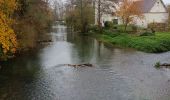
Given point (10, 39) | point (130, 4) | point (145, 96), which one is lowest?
point (145, 96)

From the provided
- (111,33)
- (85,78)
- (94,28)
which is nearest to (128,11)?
(111,33)

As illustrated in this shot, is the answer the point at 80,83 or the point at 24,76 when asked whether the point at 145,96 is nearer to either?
the point at 80,83

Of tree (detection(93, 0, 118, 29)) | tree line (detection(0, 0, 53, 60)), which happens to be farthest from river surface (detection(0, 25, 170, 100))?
tree (detection(93, 0, 118, 29))

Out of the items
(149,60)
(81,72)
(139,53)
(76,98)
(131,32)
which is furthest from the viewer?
(131,32)

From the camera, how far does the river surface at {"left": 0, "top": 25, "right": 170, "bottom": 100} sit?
2045cm

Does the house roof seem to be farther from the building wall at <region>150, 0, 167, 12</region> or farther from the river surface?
the river surface

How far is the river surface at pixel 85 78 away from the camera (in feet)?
67.1

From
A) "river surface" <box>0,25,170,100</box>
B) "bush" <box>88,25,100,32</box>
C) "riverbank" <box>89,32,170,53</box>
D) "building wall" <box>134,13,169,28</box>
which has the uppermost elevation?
"building wall" <box>134,13,169,28</box>

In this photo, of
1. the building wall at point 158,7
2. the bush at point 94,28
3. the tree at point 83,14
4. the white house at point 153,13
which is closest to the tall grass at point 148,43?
the bush at point 94,28

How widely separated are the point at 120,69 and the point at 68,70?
4471 millimetres

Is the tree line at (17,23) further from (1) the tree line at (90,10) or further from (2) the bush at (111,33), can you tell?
(2) the bush at (111,33)

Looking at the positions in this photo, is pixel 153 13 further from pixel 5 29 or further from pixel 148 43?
pixel 5 29

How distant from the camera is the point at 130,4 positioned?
180 ft

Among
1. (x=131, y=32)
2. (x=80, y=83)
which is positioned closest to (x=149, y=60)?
(x=80, y=83)
